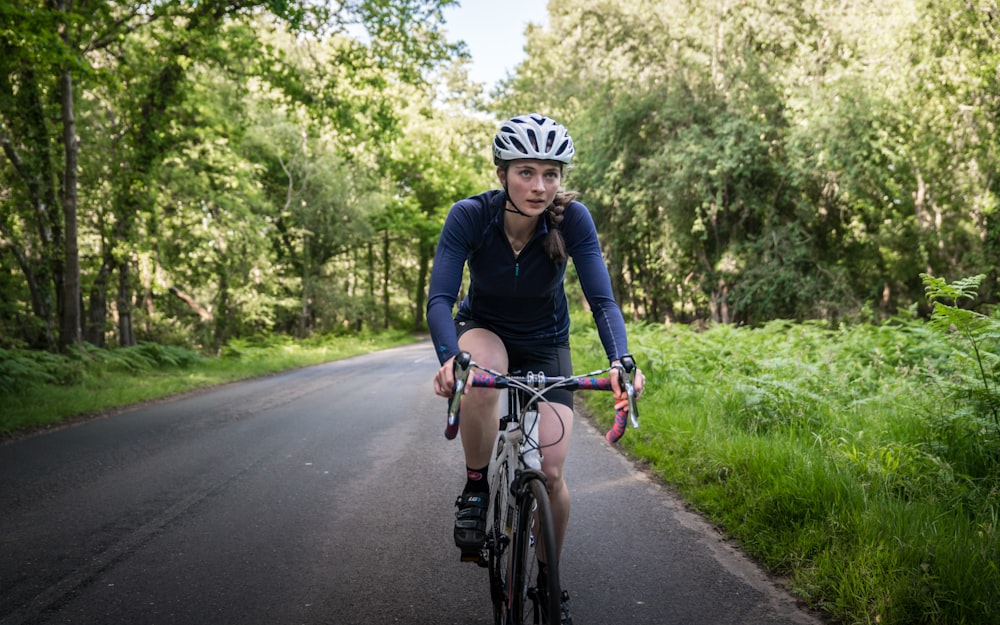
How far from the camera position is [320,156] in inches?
1199

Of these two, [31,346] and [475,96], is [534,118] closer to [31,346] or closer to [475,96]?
[31,346]

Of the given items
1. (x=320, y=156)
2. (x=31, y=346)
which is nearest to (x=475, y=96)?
(x=320, y=156)

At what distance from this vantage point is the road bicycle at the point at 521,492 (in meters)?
2.56

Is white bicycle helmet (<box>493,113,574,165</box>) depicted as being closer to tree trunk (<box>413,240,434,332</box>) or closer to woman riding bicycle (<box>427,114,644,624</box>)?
woman riding bicycle (<box>427,114,644,624</box>)

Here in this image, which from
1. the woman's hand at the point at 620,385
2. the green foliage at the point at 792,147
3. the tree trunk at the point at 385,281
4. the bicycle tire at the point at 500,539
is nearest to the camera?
the woman's hand at the point at 620,385

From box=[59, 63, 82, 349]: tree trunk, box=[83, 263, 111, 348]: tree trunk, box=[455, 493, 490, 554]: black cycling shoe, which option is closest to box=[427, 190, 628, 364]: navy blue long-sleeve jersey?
box=[455, 493, 490, 554]: black cycling shoe

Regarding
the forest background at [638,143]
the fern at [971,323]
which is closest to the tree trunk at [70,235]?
the forest background at [638,143]

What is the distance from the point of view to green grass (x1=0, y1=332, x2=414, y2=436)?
31.0ft

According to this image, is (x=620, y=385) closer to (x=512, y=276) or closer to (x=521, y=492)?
(x=521, y=492)

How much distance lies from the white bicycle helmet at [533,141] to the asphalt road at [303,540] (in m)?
2.13

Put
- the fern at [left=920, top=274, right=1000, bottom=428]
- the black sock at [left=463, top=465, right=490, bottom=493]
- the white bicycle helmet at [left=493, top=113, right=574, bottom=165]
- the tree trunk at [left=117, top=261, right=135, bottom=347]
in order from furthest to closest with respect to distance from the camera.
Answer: the tree trunk at [left=117, top=261, right=135, bottom=347], the fern at [left=920, top=274, right=1000, bottom=428], the black sock at [left=463, top=465, right=490, bottom=493], the white bicycle helmet at [left=493, top=113, right=574, bottom=165]

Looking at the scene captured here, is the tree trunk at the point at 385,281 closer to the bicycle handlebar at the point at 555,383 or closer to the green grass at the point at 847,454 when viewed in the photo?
the green grass at the point at 847,454

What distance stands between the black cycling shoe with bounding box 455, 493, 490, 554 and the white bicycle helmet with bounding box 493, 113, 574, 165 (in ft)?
5.24

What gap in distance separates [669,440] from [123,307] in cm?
1858
